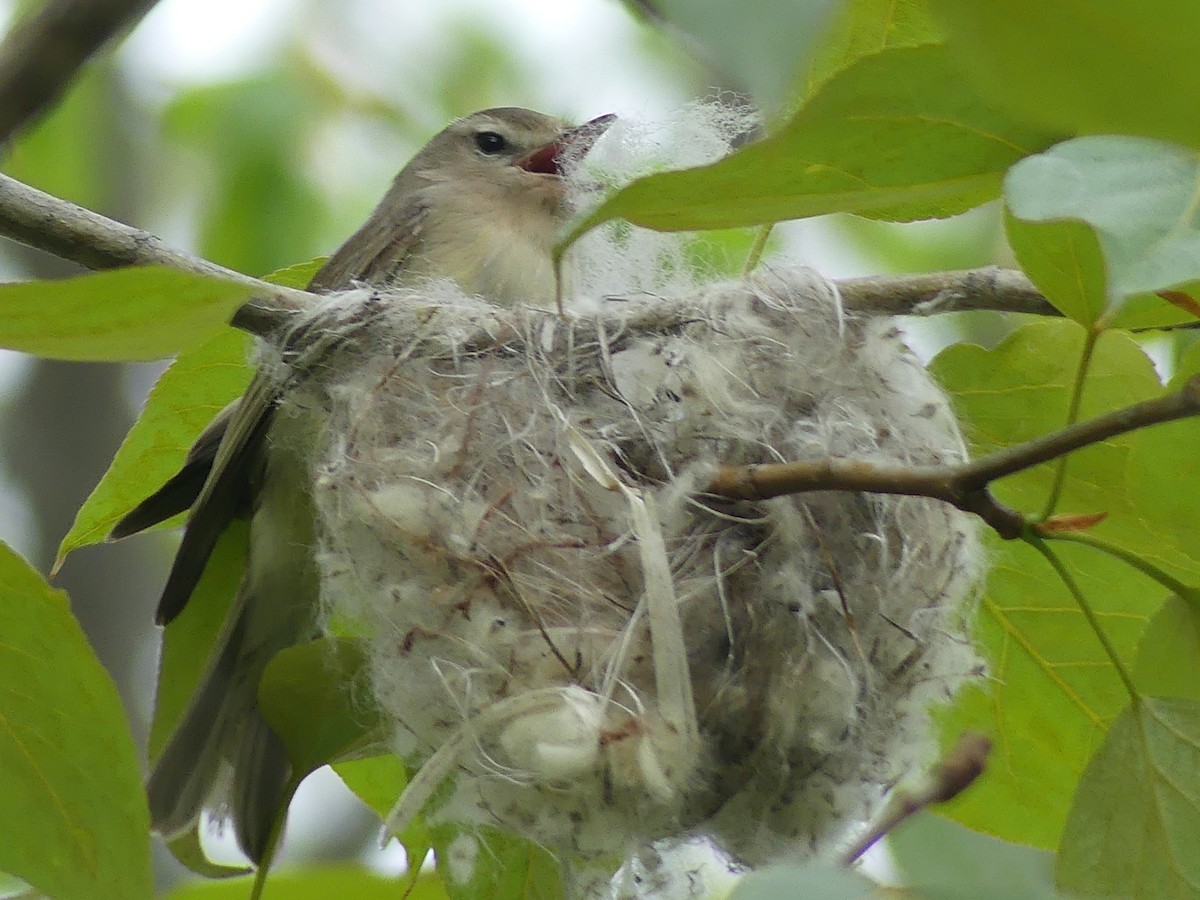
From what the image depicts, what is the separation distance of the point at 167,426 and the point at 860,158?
111 centimetres

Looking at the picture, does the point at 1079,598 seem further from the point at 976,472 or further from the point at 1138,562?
the point at 976,472

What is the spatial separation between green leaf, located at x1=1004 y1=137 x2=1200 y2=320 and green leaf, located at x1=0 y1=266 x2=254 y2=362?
557 mm

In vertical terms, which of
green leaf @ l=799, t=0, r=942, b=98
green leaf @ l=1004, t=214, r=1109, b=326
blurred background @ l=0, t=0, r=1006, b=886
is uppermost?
green leaf @ l=799, t=0, r=942, b=98

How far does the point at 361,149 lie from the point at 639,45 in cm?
127

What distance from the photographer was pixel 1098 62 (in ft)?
Answer: 1.59

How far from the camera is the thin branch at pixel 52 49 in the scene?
1497 mm

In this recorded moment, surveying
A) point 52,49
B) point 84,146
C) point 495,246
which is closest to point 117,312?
point 52,49

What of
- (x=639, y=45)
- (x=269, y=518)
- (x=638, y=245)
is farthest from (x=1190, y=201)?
(x=639, y=45)

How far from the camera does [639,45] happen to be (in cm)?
551

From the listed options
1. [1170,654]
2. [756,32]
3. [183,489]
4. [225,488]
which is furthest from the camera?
[225,488]

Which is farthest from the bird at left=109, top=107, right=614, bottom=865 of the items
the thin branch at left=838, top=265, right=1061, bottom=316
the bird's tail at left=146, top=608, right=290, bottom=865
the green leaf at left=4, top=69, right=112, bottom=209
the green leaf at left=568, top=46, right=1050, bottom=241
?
the green leaf at left=4, top=69, right=112, bottom=209

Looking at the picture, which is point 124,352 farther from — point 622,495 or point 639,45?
point 639,45

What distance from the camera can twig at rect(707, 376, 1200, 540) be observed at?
1029mm

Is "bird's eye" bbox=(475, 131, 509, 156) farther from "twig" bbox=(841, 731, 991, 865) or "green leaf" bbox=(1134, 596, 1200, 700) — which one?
"twig" bbox=(841, 731, 991, 865)
